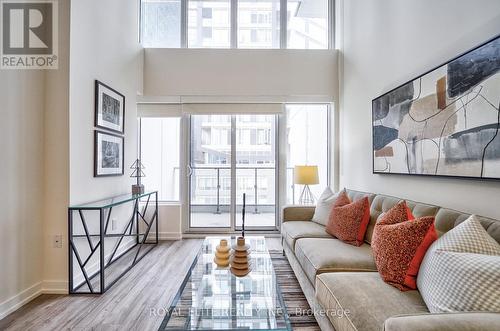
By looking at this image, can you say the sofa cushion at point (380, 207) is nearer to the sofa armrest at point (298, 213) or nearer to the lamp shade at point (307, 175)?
the sofa armrest at point (298, 213)

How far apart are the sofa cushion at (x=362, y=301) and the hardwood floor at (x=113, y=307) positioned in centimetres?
124

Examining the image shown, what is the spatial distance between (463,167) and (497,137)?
0.90 feet

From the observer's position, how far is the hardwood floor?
1796mm

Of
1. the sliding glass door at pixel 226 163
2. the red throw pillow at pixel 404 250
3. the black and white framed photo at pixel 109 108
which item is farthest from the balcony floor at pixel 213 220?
the red throw pillow at pixel 404 250

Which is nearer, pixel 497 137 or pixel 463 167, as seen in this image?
→ pixel 497 137

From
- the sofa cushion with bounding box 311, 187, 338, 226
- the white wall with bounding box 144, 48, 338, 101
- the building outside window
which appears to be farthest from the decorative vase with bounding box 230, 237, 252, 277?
the white wall with bounding box 144, 48, 338, 101

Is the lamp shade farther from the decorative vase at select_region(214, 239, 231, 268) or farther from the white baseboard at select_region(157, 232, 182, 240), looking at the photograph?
the white baseboard at select_region(157, 232, 182, 240)

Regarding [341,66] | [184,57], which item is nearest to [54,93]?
[184,57]

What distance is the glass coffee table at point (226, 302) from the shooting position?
4.11ft

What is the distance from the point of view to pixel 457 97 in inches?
65.6

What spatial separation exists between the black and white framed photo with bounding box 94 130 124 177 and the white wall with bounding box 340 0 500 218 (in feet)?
9.88

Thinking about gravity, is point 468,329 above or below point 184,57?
below

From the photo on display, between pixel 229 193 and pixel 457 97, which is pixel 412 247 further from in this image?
pixel 229 193

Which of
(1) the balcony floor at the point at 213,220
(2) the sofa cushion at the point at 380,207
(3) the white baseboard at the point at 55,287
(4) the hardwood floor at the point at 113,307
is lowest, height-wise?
(4) the hardwood floor at the point at 113,307
